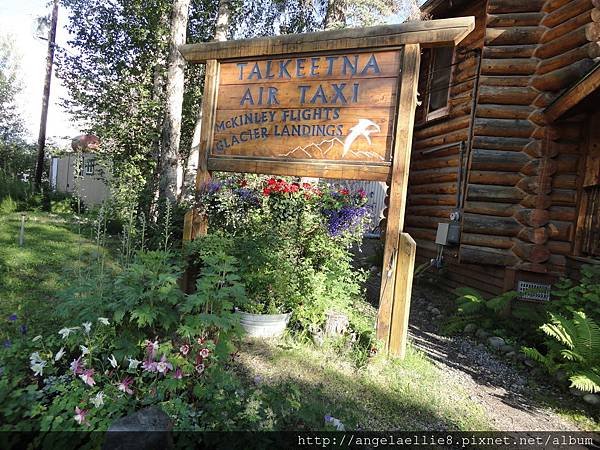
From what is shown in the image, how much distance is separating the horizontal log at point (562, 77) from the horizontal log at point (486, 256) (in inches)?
99.7

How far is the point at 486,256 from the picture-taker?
614 cm

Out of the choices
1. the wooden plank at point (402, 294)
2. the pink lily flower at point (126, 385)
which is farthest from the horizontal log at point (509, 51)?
the pink lily flower at point (126, 385)

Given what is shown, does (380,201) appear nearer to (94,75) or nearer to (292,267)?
(94,75)

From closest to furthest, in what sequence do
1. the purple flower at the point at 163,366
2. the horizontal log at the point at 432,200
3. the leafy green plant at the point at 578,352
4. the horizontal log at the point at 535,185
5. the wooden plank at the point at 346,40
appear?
the purple flower at the point at 163,366 < the leafy green plant at the point at 578,352 < the wooden plank at the point at 346,40 < the horizontal log at the point at 535,185 < the horizontal log at the point at 432,200

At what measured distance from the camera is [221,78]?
456cm

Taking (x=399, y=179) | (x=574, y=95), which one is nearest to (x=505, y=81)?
(x=574, y=95)

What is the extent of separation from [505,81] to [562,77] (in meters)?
0.83

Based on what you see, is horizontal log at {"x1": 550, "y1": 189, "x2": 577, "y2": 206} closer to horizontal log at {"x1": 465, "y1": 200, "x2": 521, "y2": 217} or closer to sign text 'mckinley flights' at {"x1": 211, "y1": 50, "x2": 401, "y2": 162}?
horizontal log at {"x1": 465, "y1": 200, "x2": 521, "y2": 217}

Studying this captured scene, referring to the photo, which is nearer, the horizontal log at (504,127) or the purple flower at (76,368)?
the purple flower at (76,368)

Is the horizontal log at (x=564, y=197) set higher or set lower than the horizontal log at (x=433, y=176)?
lower

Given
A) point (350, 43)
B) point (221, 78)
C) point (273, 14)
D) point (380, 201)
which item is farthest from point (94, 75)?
point (380, 201)

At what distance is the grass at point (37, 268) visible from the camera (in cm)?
376

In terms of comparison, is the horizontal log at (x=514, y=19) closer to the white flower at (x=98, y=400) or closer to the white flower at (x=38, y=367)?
the white flower at (x=98, y=400)

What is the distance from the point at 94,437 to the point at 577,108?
6364 mm
